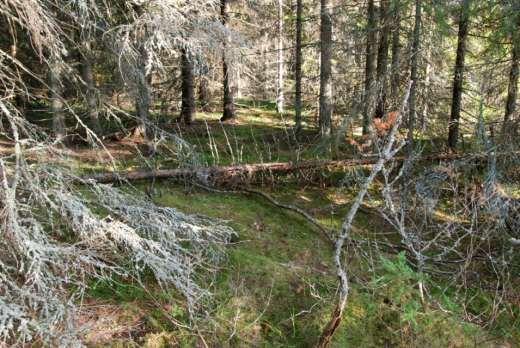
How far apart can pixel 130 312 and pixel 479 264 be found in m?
5.07

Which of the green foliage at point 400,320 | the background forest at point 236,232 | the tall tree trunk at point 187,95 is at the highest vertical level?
the tall tree trunk at point 187,95

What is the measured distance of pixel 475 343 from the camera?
16.7 feet

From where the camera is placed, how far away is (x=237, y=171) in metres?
8.97

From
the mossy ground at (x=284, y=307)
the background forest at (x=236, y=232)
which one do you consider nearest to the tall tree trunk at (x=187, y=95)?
the background forest at (x=236, y=232)

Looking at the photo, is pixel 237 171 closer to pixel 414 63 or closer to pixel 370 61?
pixel 414 63

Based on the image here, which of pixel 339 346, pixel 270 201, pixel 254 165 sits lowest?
pixel 339 346

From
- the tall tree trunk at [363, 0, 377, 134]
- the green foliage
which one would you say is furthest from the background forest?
the tall tree trunk at [363, 0, 377, 134]

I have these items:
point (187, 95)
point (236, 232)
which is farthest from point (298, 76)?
point (236, 232)

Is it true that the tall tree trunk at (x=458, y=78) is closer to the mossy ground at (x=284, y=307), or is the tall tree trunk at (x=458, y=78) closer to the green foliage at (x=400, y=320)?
the mossy ground at (x=284, y=307)

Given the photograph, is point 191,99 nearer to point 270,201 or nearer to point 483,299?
point 270,201

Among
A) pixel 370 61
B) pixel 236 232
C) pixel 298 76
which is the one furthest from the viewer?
pixel 298 76

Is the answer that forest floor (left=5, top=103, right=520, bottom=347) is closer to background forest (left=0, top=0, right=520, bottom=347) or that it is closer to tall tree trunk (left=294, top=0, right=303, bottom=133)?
background forest (left=0, top=0, right=520, bottom=347)

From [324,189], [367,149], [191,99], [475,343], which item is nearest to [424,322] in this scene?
[475,343]

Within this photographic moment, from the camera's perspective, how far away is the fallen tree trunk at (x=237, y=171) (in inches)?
341
